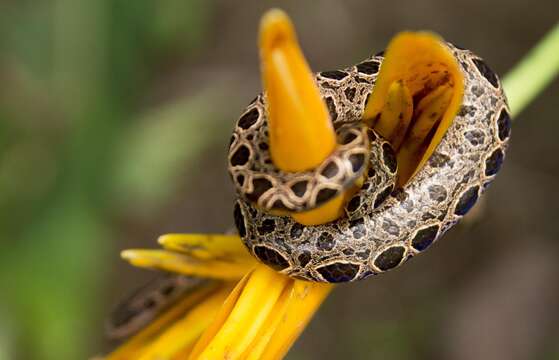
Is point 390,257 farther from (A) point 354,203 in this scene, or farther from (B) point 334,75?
(B) point 334,75

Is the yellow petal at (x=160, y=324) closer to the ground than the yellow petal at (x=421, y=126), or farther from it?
closer to the ground

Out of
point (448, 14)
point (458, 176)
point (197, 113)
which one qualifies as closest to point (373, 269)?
point (458, 176)

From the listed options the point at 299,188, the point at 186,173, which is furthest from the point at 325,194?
the point at 186,173

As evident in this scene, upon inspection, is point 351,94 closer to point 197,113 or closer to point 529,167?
point 197,113

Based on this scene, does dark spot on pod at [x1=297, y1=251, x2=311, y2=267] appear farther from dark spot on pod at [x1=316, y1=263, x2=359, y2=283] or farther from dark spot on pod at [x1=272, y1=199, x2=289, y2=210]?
dark spot on pod at [x1=272, y1=199, x2=289, y2=210]

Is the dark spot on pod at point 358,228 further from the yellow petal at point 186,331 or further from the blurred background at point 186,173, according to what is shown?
the blurred background at point 186,173

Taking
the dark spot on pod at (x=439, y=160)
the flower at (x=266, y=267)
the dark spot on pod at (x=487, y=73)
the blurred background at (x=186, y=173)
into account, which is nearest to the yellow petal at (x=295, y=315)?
the flower at (x=266, y=267)
